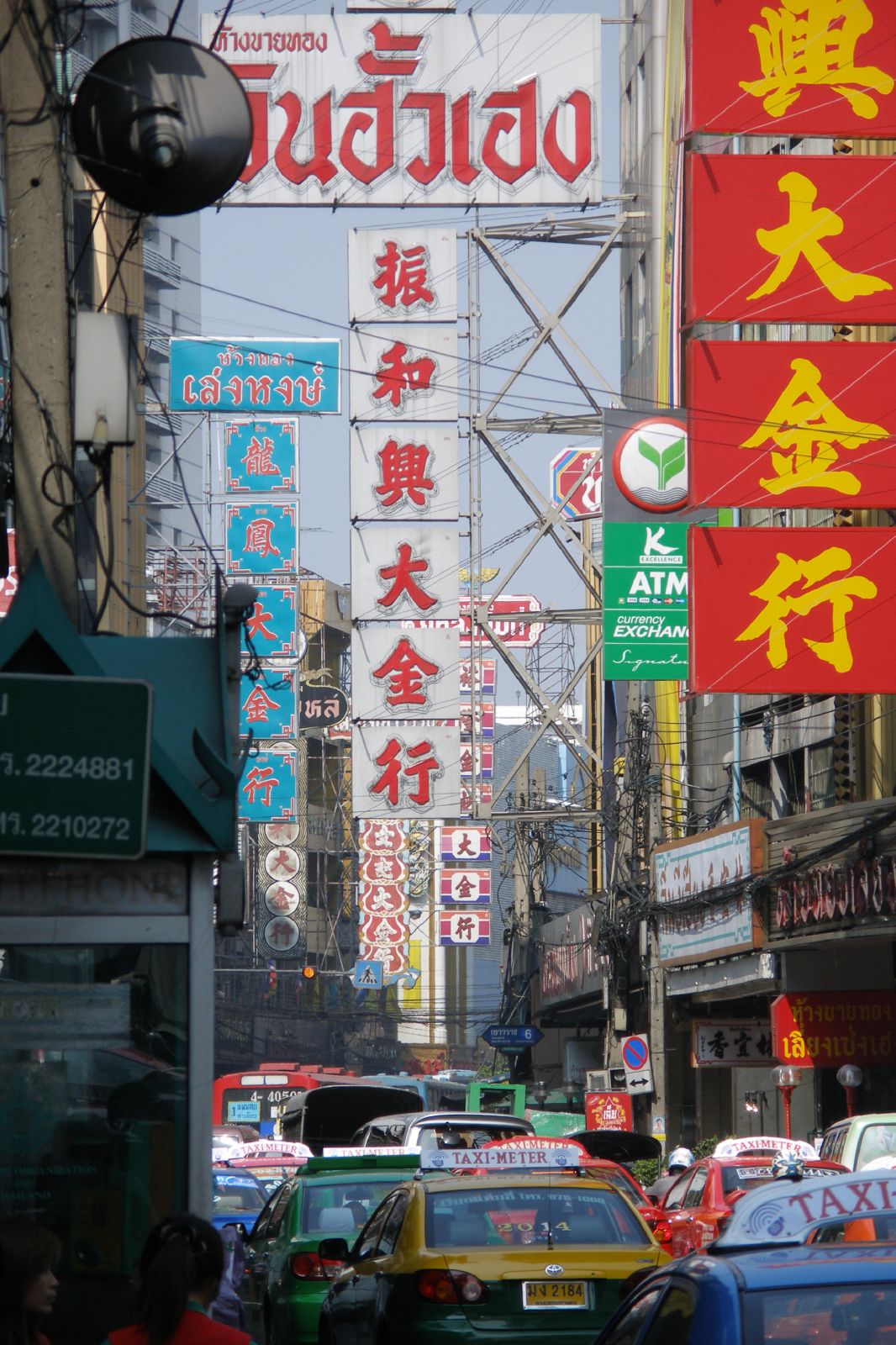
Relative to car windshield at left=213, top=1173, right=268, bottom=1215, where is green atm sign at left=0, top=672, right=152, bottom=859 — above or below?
above

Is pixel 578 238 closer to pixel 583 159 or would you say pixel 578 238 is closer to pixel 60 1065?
pixel 583 159

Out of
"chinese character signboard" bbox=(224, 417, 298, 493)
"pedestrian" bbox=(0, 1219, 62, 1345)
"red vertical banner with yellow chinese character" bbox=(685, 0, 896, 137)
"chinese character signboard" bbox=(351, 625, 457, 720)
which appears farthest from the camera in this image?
"chinese character signboard" bbox=(224, 417, 298, 493)

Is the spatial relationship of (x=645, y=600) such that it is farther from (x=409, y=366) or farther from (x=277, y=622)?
(x=277, y=622)

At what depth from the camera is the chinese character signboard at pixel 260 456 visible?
140ft

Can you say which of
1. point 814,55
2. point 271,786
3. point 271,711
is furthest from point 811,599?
point 271,786

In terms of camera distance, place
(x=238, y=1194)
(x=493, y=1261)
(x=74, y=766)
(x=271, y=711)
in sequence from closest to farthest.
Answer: (x=74, y=766), (x=493, y=1261), (x=238, y=1194), (x=271, y=711)

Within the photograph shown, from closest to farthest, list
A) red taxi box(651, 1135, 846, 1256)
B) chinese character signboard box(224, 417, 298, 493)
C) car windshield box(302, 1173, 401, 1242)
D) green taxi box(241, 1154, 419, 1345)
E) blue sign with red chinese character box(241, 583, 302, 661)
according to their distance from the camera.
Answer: green taxi box(241, 1154, 419, 1345), car windshield box(302, 1173, 401, 1242), red taxi box(651, 1135, 846, 1256), chinese character signboard box(224, 417, 298, 493), blue sign with red chinese character box(241, 583, 302, 661)

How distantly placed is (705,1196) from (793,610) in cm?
751

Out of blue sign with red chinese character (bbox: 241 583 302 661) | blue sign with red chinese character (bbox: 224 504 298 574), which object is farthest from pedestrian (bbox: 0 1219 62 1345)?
blue sign with red chinese character (bbox: 224 504 298 574)

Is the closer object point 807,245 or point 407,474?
point 807,245

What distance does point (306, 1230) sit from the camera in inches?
518

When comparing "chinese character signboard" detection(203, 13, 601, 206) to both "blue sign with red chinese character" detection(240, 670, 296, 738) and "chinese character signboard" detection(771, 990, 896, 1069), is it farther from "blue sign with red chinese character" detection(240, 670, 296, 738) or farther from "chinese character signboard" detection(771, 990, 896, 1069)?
"chinese character signboard" detection(771, 990, 896, 1069)

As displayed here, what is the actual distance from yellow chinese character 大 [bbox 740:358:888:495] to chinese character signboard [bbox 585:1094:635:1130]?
46.3 feet

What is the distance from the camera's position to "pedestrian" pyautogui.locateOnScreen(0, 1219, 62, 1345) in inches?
221
